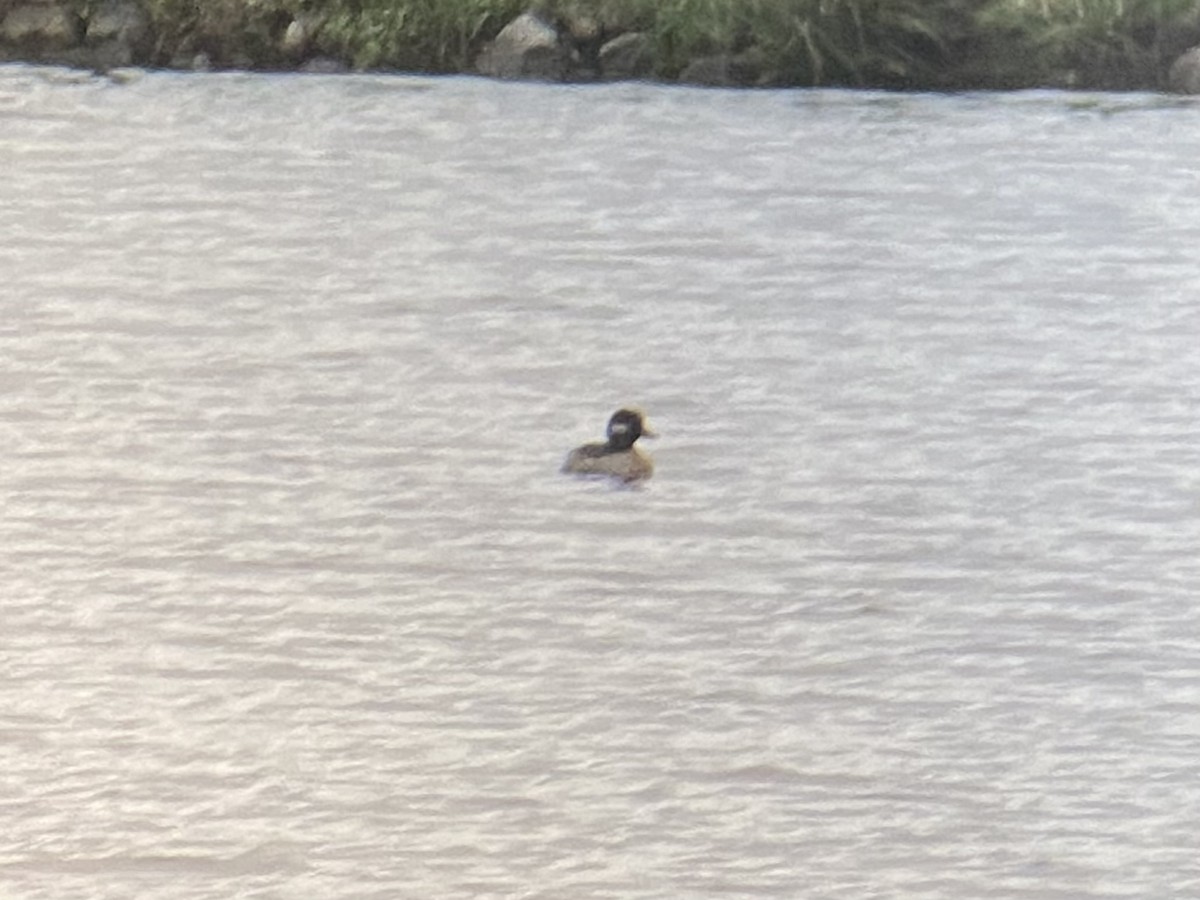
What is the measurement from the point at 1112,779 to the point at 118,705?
0.67 metres

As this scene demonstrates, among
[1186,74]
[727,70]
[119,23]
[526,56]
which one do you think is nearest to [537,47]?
[526,56]

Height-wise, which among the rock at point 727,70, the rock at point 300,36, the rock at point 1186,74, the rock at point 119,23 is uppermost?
the rock at point 119,23

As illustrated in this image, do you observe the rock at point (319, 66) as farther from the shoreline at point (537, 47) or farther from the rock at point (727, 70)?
the rock at point (727, 70)

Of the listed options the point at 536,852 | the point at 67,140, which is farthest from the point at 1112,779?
the point at 67,140

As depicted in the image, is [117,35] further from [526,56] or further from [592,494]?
[592,494]

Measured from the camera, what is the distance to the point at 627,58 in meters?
1.30

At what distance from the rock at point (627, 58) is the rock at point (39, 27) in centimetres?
38

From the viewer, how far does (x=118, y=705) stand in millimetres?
1209

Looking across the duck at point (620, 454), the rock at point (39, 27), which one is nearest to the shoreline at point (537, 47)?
the rock at point (39, 27)

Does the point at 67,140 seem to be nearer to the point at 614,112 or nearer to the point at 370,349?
the point at 370,349

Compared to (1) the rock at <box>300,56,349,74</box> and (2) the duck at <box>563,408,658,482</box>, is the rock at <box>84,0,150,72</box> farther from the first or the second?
(2) the duck at <box>563,408,658,482</box>

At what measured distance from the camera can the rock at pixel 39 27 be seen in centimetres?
128

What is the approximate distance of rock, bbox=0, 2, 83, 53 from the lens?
1283mm

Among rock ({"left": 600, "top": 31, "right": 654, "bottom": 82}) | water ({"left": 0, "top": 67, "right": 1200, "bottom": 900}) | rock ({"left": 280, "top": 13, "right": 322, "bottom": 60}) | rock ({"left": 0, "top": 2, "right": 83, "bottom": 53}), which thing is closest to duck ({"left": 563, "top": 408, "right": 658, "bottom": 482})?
water ({"left": 0, "top": 67, "right": 1200, "bottom": 900})
